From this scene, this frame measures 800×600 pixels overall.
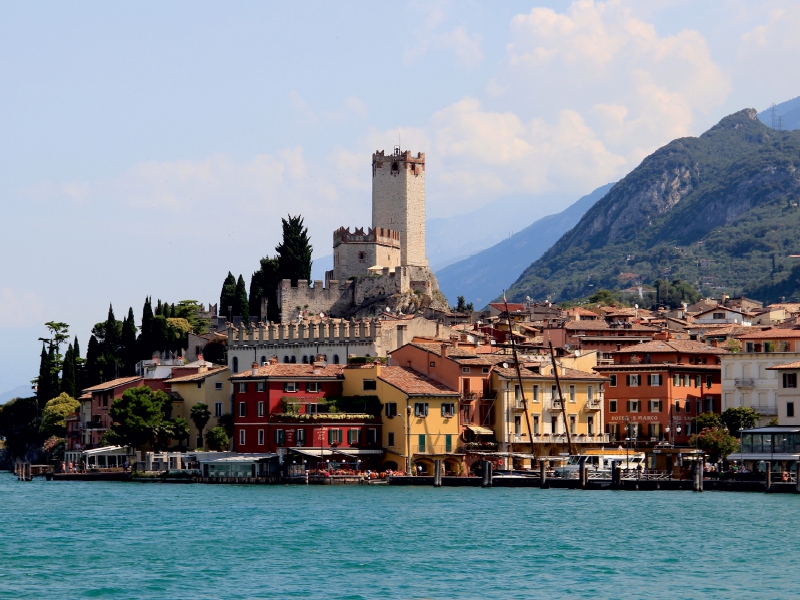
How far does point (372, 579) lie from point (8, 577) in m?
11.1

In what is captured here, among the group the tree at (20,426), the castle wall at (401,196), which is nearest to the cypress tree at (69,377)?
the tree at (20,426)

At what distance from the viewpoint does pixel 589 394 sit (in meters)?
95.0

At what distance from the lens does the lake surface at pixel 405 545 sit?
4809 cm

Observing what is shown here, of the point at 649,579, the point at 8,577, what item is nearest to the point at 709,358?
the point at 649,579

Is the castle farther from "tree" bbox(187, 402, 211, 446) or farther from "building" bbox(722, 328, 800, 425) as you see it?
"building" bbox(722, 328, 800, 425)

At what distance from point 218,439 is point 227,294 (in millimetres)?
40877

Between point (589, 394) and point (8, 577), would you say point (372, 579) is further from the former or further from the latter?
point (589, 394)

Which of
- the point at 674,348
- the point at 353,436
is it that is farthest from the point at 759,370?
the point at 353,436

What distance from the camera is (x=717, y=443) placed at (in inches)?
3413

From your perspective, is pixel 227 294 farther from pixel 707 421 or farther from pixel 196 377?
pixel 707 421

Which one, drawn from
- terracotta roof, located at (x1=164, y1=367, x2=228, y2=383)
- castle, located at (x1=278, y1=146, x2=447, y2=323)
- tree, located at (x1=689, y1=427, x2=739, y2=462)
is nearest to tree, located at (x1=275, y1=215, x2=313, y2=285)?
castle, located at (x1=278, y1=146, x2=447, y2=323)

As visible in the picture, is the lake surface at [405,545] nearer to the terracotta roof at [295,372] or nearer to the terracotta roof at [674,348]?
Result: the terracotta roof at [295,372]

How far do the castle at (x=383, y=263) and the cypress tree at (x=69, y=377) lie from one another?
53.6 ft

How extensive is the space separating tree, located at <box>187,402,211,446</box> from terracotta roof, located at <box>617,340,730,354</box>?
25.3 metres
